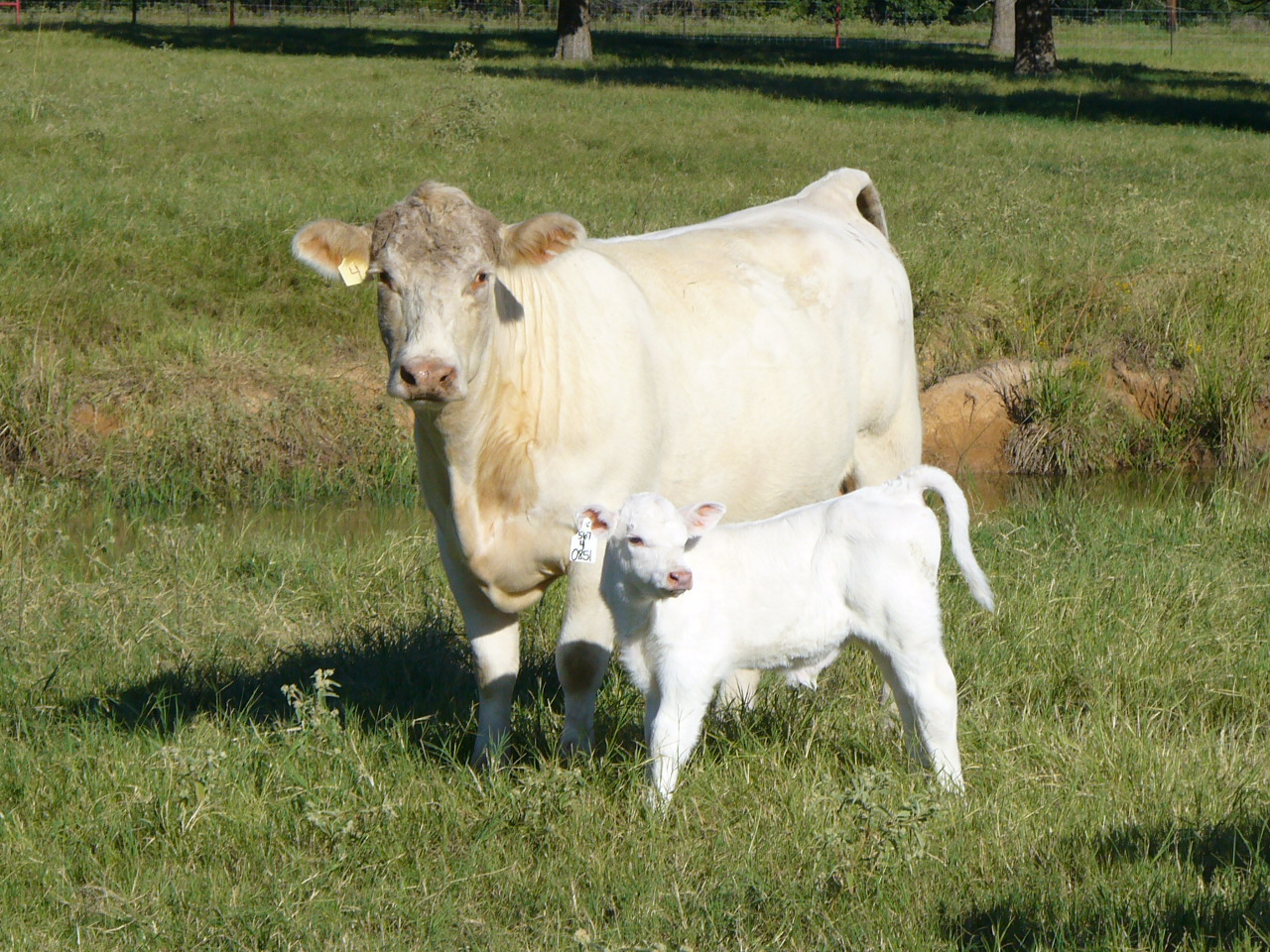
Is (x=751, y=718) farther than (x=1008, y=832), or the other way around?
(x=751, y=718)

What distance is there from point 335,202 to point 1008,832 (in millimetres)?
10020

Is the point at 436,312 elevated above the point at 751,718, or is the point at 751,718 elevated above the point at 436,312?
the point at 436,312

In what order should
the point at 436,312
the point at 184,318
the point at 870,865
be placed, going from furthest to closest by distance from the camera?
the point at 184,318 < the point at 436,312 < the point at 870,865

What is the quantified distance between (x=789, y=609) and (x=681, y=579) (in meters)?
0.54

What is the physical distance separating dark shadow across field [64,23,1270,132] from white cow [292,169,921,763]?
60.0 feet

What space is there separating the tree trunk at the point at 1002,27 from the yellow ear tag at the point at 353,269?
37.3m

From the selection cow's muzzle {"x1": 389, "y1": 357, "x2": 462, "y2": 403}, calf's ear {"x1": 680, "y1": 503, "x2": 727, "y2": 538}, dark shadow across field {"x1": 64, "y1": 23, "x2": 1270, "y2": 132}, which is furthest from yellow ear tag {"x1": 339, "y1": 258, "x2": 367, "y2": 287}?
dark shadow across field {"x1": 64, "y1": 23, "x2": 1270, "y2": 132}

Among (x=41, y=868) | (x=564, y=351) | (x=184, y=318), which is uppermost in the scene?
(x=564, y=351)

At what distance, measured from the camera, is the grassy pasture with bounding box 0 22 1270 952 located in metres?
3.73

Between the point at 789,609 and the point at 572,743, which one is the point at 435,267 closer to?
the point at 789,609

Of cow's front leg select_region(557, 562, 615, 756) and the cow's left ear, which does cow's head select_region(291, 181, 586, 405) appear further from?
cow's front leg select_region(557, 562, 615, 756)

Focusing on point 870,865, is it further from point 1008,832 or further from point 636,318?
point 636,318

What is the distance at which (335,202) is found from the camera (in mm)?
12570

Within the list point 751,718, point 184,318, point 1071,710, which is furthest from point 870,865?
point 184,318
